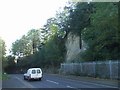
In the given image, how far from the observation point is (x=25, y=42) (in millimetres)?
134750

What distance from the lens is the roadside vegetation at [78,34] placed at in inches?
1661

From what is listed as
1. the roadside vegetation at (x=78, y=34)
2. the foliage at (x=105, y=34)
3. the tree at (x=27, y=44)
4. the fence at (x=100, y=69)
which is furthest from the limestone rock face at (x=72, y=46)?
the tree at (x=27, y=44)

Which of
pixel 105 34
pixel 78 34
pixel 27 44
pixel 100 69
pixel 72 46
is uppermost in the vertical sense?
pixel 27 44

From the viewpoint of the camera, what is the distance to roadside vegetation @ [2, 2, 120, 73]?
138ft

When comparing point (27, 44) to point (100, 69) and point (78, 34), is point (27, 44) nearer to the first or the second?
point (78, 34)

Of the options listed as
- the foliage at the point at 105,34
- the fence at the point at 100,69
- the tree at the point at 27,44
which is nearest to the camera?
the fence at the point at 100,69

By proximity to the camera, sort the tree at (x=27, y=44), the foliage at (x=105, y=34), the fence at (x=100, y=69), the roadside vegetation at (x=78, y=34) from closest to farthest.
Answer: the fence at (x=100, y=69) < the foliage at (x=105, y=34) < the roadside vegetation at (x=78, y=34) < the tree at (x=27, y=44)

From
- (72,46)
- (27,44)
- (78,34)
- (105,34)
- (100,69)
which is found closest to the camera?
(105,34)

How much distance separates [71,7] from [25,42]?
6699 cm

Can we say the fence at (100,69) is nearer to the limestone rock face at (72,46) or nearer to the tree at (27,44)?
the limestone rock face at (72,46)

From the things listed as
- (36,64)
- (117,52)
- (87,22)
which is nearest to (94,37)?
(117,52)

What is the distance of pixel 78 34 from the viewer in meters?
70.8

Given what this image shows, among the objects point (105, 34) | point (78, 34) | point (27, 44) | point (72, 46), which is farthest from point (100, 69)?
point (27, 44)

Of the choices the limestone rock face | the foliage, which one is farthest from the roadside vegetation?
the limestone rock face
